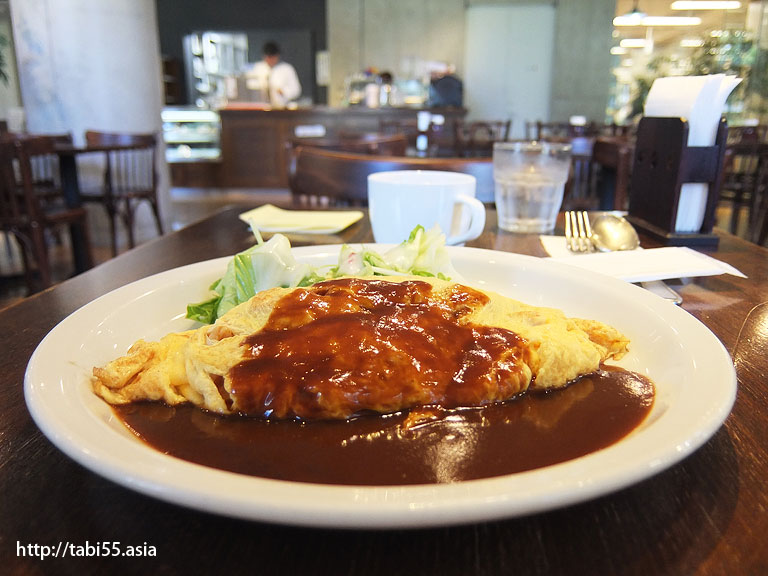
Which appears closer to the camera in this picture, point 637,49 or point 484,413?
point 484,413

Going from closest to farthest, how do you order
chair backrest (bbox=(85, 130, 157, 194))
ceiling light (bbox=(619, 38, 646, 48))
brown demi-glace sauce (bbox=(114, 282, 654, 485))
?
brown demi-glace sauce (bbox=(114, 282, 654, 485)), chair backrest (bbox=(85, 130, 157, 194)), ceiling light (bbox=(619, 38, 646, 48))

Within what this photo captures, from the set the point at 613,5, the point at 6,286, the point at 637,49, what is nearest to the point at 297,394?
the point at 6,286

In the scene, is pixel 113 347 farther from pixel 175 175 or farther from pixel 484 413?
pixel 175 175

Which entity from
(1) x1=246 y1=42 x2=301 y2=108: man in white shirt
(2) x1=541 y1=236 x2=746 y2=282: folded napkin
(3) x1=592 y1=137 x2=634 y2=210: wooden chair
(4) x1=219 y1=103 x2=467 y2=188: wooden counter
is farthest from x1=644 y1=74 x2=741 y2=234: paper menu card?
(1) x1=246 y1=42 x2=301 y2=108: man in white shirt

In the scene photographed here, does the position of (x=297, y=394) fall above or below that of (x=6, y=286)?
above

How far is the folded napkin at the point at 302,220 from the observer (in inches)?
54.2

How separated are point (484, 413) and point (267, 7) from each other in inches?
456

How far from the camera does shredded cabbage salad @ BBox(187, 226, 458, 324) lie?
81 centimetres

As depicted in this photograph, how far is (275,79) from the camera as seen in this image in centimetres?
805

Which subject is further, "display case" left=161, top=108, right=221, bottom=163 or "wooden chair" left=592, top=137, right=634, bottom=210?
"display case" left=161, top=108, right=221, bottom=163

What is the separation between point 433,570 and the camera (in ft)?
1.21

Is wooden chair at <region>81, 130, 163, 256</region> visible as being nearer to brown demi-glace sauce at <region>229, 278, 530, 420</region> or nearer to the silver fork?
the silver fork

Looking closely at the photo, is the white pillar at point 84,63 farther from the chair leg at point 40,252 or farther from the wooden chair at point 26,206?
the chair leg at point 40,252

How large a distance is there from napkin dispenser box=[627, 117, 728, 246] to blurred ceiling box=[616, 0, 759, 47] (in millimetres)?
8982
